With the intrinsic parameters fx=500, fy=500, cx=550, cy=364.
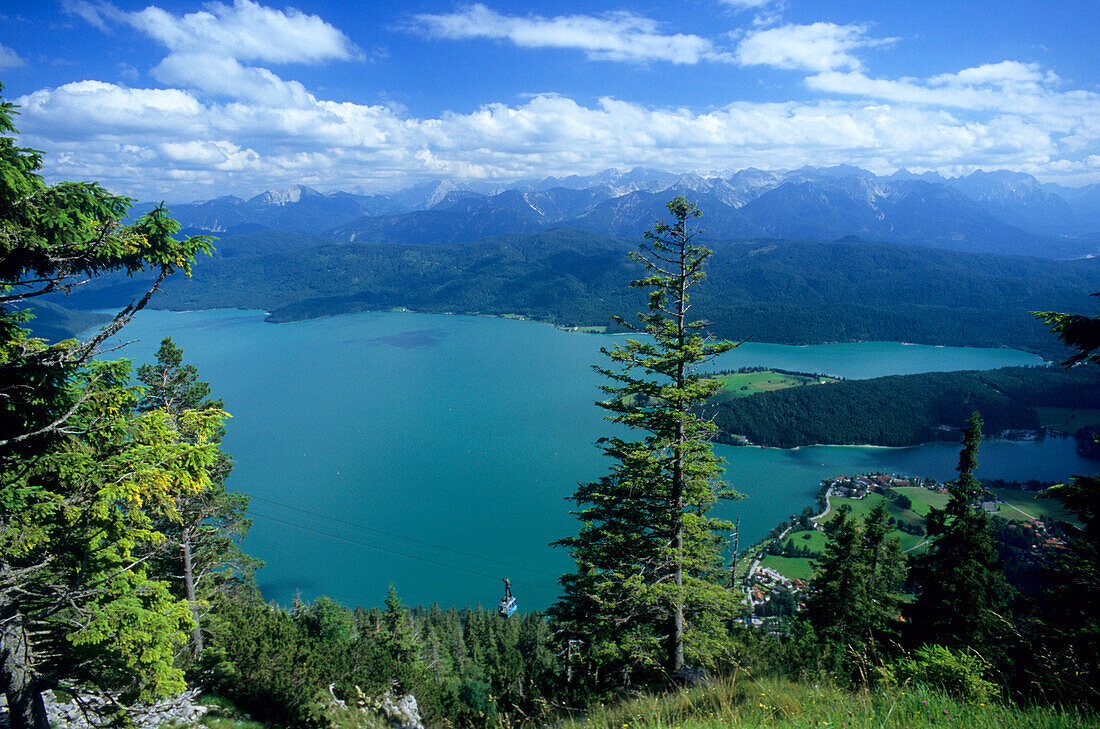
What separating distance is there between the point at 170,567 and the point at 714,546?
11388mm

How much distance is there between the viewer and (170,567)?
1086cm

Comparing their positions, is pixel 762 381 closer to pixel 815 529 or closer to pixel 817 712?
pixel 815 529

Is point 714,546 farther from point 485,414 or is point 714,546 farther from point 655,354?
point 485,414

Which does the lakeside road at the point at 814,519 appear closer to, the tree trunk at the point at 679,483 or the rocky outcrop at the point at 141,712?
the tree trunk at the point at 679,483

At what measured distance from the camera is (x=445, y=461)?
210ft

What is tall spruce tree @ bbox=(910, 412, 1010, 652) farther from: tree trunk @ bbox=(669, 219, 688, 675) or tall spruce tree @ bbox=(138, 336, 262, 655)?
tall spruce tree @ bbox=(138, 336, 262, 655)

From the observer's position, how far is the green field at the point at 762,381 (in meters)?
92.3

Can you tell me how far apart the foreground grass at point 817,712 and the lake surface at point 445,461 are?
124 feet

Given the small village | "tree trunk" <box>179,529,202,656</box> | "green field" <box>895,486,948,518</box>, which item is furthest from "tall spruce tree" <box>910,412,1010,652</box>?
"green field" <box>895,486,948,518</box>

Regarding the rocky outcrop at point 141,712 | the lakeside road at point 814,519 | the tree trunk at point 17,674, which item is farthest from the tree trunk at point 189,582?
the lakeside road at point 814,519

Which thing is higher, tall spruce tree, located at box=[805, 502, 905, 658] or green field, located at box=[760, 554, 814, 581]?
tall spruce tree, located at box=[805, 502, 905, 658]

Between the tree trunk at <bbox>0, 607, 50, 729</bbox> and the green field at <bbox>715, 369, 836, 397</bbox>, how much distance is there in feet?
302

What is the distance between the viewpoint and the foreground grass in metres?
2.64

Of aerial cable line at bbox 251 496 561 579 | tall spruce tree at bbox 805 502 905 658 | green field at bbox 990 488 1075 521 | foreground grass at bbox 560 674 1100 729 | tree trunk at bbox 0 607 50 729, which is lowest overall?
aerial cable line at bbox 251 496 561 579
